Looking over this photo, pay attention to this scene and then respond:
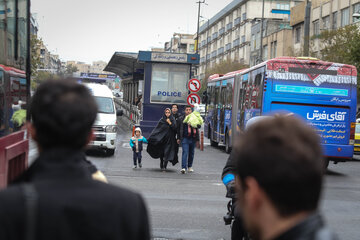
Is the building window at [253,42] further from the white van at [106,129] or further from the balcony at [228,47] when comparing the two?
the white van at [106,129]

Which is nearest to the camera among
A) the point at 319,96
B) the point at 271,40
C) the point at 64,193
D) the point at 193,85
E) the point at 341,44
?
the point at 64,193

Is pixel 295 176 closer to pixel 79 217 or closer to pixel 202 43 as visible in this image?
pixel 79 217

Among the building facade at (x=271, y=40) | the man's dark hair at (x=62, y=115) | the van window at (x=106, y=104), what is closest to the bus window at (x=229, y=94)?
the van window at (x=106, y=104)

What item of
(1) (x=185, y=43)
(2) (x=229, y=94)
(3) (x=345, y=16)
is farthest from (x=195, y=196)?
(1) (x=185, y=43)

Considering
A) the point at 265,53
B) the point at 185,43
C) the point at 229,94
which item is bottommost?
the point at 229,94

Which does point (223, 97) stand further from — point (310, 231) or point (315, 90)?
point (310, 231)

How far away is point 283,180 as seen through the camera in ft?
6.22

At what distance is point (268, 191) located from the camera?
6.38 feet

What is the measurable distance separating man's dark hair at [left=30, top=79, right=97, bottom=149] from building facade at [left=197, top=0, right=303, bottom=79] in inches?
2927

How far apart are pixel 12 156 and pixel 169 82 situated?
22754 millimetres

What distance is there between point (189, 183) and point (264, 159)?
39.6 feet

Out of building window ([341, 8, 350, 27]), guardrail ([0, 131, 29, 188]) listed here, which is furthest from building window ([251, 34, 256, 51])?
guardrail ([0, 131, 29, 188])

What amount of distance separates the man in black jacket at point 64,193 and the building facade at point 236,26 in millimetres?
74375

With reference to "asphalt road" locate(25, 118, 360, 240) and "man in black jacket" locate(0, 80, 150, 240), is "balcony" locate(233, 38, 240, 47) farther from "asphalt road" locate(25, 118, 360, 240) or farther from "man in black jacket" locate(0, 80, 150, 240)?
"man in black jacket" locate(0, 80, 150, 240)
